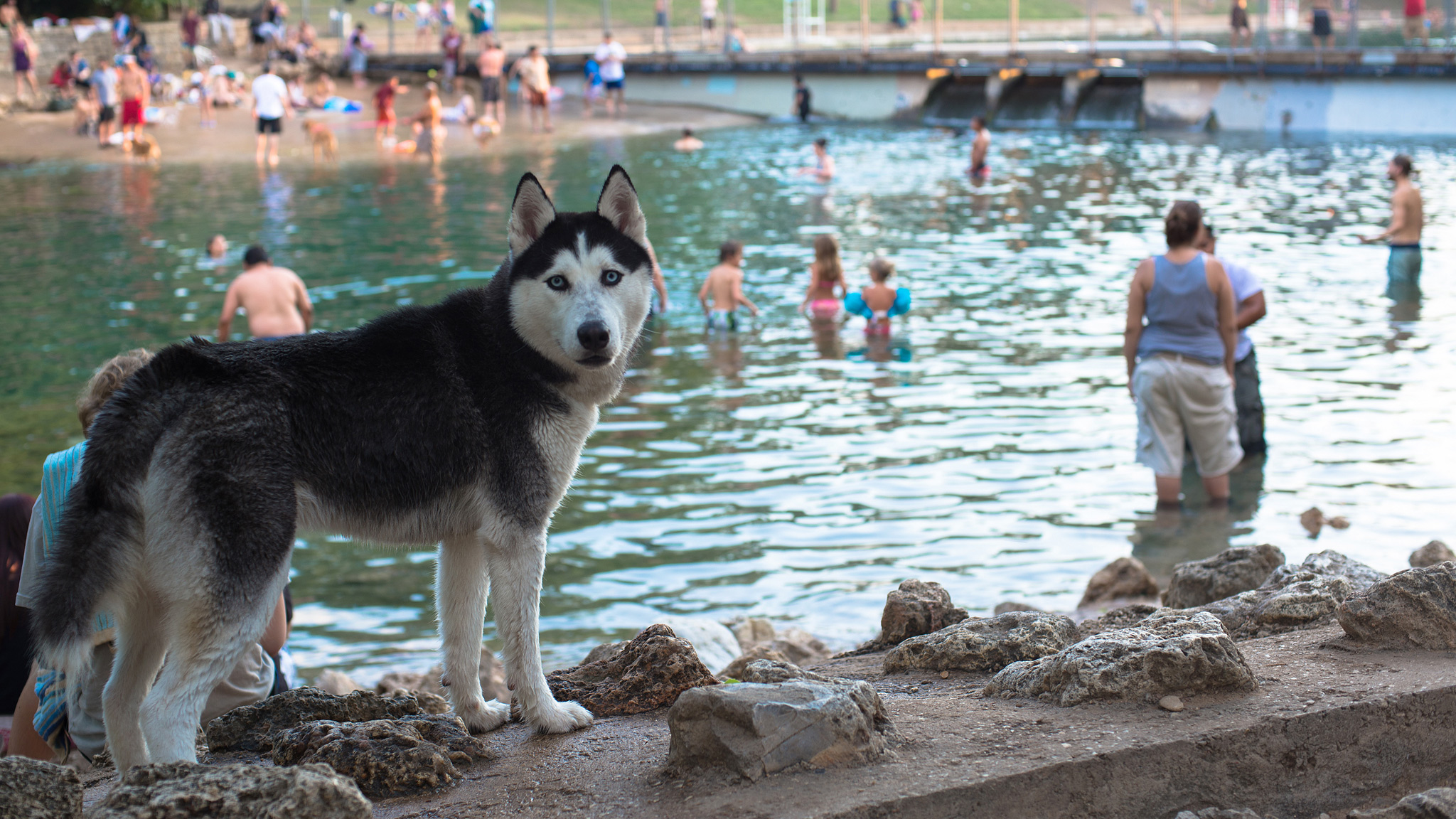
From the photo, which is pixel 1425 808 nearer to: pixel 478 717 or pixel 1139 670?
pixel 1139 670

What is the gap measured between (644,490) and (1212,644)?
6920 millimetres

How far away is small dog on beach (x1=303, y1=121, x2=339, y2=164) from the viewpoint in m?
33.3

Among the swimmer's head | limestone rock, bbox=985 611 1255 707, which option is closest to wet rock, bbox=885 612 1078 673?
limestone rock, bbox=985 611 1255 707

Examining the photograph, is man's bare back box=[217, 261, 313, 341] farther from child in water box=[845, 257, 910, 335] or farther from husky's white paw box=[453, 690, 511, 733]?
husky's white paw box=[453, 690, 511, 733]

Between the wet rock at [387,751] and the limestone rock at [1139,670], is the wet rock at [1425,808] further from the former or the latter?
the wet rock at [387,751]

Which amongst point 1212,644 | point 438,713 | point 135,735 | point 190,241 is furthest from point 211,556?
point 190,241

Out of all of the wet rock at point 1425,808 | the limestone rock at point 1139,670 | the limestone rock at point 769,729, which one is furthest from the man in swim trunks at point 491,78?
the wet rock at point 1425,808

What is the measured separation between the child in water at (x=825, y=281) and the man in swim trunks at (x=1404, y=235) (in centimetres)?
739

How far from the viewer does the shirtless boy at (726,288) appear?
15859mm

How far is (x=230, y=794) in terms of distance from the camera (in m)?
3.12

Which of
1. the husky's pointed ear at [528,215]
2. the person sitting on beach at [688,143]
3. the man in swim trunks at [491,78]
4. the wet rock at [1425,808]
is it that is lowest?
the wet rock at [1425,808]

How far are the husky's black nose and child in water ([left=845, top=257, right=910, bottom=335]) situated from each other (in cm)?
1151

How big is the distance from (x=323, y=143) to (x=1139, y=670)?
33.2 meters

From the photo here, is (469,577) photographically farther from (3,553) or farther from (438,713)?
(3,553)
